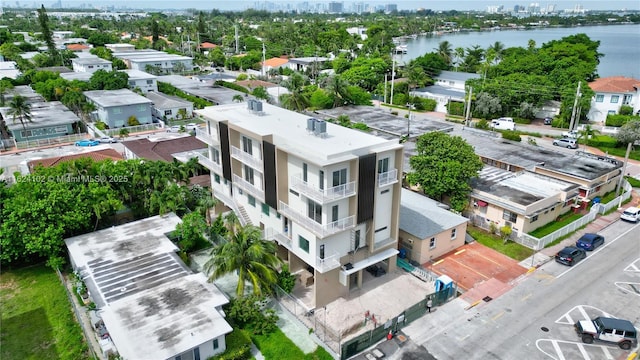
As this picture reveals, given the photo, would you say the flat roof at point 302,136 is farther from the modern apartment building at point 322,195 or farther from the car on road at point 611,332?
the car on road at point 611,332

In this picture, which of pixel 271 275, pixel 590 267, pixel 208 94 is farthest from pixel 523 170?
pixel 208 94

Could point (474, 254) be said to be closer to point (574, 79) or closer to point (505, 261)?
point (505, 261)

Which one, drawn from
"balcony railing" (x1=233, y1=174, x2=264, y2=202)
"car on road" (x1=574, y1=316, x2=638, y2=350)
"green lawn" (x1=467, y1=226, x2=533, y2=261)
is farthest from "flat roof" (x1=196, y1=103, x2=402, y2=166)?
"car on road" (x1=574, y1=316, x2=638, y2=350)

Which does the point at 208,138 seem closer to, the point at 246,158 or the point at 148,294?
the point at 246,158

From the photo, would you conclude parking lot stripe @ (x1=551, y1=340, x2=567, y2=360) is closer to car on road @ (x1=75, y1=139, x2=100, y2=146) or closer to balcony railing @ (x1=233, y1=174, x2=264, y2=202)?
balcony railing @ (x1=233, y1=174, x2=264, y2=202)

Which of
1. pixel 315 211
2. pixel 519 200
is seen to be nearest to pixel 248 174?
pixel 315 211

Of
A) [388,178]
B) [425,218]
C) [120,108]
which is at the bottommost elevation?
[425,218]
